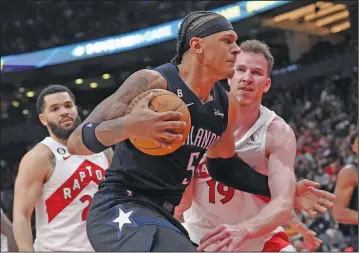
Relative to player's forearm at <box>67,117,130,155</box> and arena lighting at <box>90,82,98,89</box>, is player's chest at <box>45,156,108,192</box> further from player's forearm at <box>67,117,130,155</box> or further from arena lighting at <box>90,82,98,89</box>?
arena lighting at <box>90,82,98,89</box>

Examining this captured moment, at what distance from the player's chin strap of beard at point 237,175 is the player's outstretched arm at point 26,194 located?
1712 millimetres

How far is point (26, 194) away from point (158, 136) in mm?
2474

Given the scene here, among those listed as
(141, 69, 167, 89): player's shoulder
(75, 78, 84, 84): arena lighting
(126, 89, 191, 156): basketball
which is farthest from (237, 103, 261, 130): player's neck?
(75, 78, 84, 84): arena lighting

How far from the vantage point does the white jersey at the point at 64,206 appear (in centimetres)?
512

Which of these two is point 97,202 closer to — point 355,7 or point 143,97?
point 143,97

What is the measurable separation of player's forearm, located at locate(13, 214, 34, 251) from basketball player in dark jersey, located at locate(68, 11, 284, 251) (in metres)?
1.84

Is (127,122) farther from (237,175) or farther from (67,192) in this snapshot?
(67,192)

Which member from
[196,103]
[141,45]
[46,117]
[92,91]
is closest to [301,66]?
[141,45]

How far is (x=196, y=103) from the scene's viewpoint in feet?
10.9

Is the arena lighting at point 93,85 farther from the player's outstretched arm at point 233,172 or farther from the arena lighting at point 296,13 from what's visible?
the player's outstretched arm at point 233,172

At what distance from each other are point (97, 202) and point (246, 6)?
55.5 feet

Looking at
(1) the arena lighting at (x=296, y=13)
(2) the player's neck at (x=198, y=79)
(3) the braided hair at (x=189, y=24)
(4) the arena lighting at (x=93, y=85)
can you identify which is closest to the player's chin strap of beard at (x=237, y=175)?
(2) the player's neck at (x=198, y=79)

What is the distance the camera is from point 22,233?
4941 mm

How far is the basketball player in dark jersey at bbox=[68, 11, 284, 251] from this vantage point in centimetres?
298
